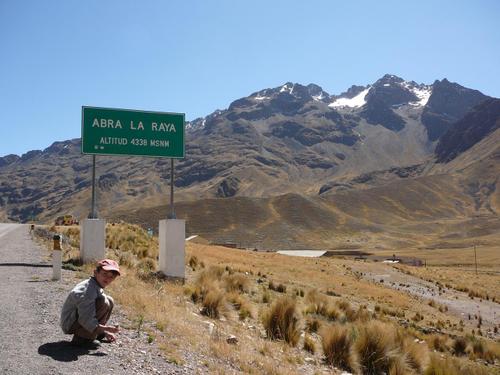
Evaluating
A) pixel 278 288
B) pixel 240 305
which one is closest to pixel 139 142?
pixel 240 305

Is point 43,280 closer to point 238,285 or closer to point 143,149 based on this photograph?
point 143,149

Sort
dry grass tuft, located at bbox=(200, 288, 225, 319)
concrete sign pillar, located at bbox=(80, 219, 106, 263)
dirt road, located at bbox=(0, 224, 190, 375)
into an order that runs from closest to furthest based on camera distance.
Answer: dirt road, located at bbox=(0, 224, 190, 375) < dry grass tuft, located at bbox=(200, 288, 225, 319) < concrete sign pillar, located at bbox=(80, 219, 106, 263)

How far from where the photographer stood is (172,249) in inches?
737

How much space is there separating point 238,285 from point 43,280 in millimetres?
7545

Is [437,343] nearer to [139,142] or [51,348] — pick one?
[139,142]

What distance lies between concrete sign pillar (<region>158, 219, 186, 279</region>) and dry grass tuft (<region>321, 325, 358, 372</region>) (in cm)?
737

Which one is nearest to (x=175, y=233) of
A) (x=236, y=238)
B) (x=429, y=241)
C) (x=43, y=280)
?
(x=43, y=280)

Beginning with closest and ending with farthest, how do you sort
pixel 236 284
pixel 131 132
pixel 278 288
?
pixel 131 132 < pixel 236 284 < pixel 278 288

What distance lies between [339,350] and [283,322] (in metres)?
1.81

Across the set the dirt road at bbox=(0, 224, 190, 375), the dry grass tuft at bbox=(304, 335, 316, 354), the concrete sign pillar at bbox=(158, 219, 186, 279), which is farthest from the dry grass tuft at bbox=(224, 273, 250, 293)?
the dirt road at bbox=(0, 224, 190, 375)

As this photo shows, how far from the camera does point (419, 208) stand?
170 meters

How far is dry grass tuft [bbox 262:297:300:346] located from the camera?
42.6 ft

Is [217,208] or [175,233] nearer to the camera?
[175,233]

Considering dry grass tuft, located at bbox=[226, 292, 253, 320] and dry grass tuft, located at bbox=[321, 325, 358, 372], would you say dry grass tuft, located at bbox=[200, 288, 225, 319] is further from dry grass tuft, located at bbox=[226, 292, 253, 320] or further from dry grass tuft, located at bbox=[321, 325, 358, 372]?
dry grass tuft, located at bbox=[321, 325, 358, 372]
